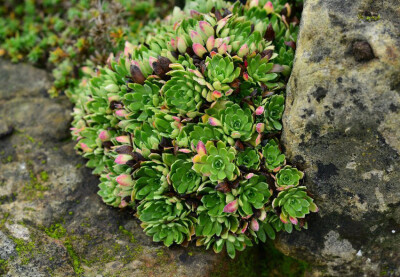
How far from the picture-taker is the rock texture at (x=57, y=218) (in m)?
3.16

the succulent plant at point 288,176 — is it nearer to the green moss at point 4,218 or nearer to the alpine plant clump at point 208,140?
the alpine plant clump at point 208,140

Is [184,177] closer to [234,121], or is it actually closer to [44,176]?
[234,121]

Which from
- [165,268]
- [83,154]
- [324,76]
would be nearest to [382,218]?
[324,76]

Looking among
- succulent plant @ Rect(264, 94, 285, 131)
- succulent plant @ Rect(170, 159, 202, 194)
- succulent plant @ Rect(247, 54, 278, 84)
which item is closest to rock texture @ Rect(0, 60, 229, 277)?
succulent plant @ Rect(170, 159, 202, 194)

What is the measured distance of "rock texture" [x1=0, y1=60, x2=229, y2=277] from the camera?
316cm

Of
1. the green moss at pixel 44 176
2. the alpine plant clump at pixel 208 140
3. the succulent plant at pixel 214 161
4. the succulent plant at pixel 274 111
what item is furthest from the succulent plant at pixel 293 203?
the green moss at pixel 44 176

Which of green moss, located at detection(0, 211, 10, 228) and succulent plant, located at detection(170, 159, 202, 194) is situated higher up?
succulent plant, located at detection(170, 159, 202, 194)

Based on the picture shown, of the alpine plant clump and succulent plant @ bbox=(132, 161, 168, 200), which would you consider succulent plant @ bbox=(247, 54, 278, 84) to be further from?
succulent plant @ bbox=(132, 161, 168, 200)

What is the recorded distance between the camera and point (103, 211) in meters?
3.67

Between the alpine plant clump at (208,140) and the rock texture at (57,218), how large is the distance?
0.61 ft

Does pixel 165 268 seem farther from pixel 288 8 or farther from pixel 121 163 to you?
pixel 288 8

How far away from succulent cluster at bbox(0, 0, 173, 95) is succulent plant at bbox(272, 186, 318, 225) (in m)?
2.72

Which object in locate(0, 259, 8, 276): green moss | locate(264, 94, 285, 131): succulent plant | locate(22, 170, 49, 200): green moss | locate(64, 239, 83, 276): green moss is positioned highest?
locate(264, 94, 285, 131): succulent plant

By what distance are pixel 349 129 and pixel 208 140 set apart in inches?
44.3
